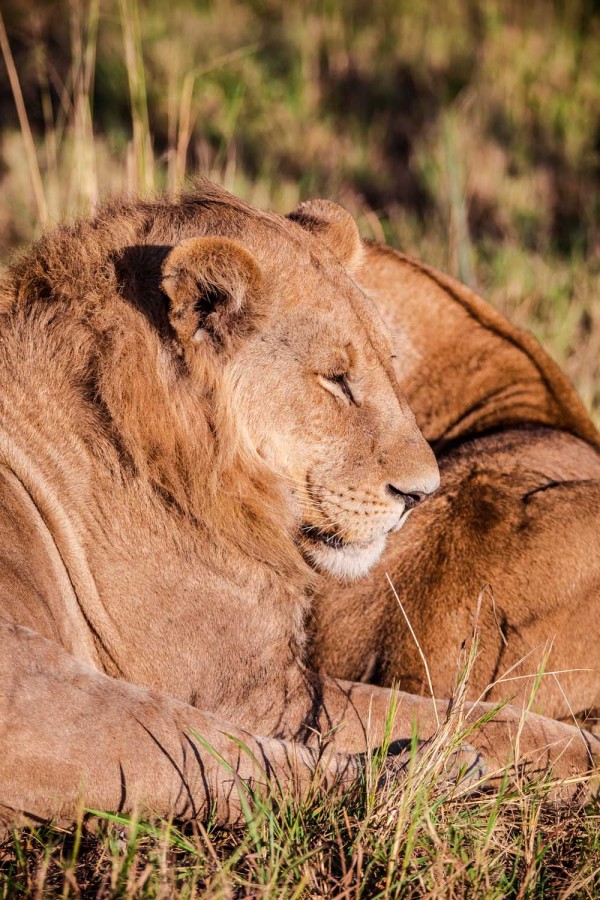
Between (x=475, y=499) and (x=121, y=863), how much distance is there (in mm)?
1696

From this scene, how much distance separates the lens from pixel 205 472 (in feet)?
9.53

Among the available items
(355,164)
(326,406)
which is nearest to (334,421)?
(326,406)

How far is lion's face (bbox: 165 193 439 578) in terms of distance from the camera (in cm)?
289

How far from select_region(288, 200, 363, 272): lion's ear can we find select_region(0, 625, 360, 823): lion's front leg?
1605 mm

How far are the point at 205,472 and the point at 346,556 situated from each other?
0.55 m

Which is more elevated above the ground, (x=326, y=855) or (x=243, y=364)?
(x=243, y=364)

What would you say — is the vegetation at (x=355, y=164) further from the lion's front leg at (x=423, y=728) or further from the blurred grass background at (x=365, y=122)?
the lion's front leg at (x=423, y=728)

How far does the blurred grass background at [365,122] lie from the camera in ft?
19.6

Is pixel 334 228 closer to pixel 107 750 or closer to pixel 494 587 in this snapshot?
pixel 494 587

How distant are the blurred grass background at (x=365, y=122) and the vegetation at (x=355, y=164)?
0.03 metres

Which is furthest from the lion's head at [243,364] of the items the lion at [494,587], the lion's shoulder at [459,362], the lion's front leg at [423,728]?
the lion's shoulder at [459,362]

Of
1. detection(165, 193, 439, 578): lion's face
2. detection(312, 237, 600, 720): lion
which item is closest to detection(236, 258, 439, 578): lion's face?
detection(165, 193, 439, 578): lion's face

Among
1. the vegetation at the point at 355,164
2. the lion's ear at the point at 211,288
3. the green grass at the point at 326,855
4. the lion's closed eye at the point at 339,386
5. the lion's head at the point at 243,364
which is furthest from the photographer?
the lion's closed eye at the point at 339,386

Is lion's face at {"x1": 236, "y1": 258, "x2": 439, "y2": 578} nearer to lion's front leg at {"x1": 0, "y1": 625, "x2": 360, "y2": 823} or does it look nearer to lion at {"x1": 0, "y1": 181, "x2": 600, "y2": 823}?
lion at {"x1": 0, "y1": 181, "x2": 600, "y2": 823}
